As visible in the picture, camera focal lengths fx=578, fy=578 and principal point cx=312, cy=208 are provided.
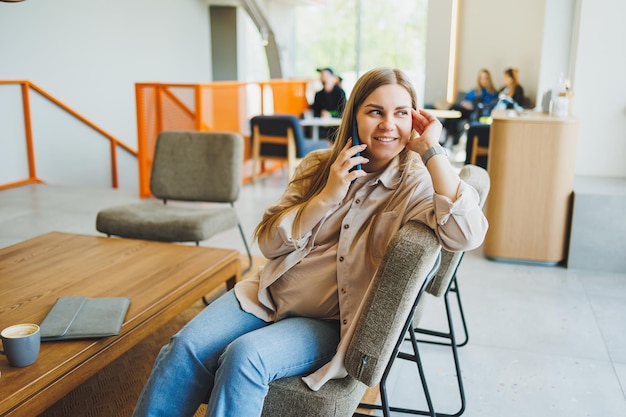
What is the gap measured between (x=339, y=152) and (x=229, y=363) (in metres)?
0.69

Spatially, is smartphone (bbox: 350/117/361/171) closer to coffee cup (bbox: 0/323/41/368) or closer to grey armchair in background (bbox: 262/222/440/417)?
grey armchair in background (bbox: 262/222/440/417)

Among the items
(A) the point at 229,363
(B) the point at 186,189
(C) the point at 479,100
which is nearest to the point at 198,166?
(B) the point at 186,189

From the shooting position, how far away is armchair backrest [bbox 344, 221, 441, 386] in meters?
1.35

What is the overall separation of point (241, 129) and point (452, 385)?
15.1 feet

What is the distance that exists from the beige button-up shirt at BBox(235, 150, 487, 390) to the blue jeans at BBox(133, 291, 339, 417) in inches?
3.0

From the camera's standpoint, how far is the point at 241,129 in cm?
644

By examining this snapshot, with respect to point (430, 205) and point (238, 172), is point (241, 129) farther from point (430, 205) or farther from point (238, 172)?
point (430, 205)

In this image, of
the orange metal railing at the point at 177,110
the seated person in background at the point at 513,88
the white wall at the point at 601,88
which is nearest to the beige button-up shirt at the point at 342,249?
the white wall at the point at 601,88

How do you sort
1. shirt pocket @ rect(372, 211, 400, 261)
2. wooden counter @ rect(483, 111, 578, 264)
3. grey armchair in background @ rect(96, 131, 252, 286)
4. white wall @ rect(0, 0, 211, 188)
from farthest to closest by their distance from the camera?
white wall @ rect(0, 0, 211, 188), wooden counter @ rect(483, 111, 578, 264), grey armchair in background @ rect(96, 131, 252, 286), shirt pocket @ rect(372, 211, 400, 261)

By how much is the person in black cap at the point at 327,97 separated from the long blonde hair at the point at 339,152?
5.86 m

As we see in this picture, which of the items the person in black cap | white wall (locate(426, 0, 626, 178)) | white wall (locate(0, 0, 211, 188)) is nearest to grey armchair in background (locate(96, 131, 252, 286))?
white wall (locate(426, 0, 626, 178))

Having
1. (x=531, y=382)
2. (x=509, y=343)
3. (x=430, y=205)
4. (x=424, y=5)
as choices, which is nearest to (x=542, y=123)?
(x=509, y=343)

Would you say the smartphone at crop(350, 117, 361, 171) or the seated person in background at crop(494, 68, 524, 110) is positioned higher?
the seated person in background at crop(494, 68, 524, 110)

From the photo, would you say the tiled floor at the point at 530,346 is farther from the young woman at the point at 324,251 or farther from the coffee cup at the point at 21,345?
the coffee cup at the point at 21,345
